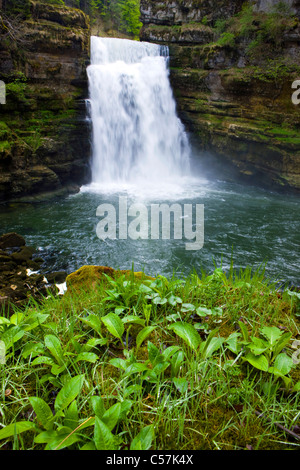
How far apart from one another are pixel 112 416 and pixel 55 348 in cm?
63

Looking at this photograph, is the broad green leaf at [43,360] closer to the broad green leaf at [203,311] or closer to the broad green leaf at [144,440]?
the broad green leaf at [144,440]

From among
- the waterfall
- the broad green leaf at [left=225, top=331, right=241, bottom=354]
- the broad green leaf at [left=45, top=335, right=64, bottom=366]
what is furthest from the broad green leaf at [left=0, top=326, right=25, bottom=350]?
the waterfall

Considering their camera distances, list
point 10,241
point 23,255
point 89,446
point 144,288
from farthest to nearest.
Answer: point 10,241 → point 23,255 → point 144,288 → point 89,446

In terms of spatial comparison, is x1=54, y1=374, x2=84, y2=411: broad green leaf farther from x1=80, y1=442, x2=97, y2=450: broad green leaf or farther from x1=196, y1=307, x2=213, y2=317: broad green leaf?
x1=196, y1=307, x2=213, y2=317: broad green leaf

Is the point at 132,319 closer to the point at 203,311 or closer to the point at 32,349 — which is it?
the point at 203,311

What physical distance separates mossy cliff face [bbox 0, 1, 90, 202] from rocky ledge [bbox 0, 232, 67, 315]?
411cm

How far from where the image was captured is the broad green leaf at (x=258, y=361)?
1604 millimetres

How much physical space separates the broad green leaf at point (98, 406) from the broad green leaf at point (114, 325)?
1.67 ft

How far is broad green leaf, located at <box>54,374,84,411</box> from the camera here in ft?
4.66

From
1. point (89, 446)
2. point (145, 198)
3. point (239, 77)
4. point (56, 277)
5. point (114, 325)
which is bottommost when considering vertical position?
point (56, 277)

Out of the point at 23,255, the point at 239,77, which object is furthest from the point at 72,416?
the point at 239,77

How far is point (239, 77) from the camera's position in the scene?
46.6 feet
